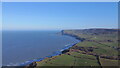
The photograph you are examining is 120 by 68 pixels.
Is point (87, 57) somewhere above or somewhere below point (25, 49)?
below

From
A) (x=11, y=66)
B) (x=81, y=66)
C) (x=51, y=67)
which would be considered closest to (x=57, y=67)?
(x=51, y=67)

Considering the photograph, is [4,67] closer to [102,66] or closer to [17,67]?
[17,67]

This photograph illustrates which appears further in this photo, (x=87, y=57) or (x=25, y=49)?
(x=25, y=49)

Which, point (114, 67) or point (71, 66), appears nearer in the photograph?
point (114, 67)

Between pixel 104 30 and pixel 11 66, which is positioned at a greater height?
pixel 104 30

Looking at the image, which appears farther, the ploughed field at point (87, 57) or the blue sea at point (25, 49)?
the blue sea at point (25, 49)

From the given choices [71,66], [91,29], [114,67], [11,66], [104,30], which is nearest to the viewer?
[114,67]

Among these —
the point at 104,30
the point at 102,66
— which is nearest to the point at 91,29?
the point at 104,30

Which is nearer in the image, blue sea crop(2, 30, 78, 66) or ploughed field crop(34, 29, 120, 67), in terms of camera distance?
ploughed field crop(34, 29, 120, 67)

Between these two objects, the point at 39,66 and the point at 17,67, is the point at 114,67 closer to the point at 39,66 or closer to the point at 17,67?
the point at 39,66

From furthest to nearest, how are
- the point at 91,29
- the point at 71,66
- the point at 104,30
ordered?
1. the point at 91,29
2. the point at 104,30
3. the point at 71,66
